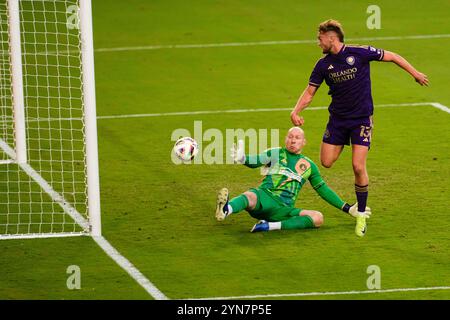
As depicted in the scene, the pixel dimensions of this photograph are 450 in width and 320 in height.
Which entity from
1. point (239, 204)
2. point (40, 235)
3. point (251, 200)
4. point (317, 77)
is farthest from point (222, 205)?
point (40, 235)

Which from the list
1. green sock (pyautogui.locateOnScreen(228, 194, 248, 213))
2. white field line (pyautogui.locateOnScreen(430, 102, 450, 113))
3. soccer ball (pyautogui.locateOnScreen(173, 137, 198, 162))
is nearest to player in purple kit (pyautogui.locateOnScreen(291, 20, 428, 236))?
green sock (pyautogui.locateOnScreen(228, 194, 248, 213))

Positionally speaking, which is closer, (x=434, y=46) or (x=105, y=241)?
(x=105, y=241)

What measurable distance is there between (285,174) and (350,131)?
0.88 metres

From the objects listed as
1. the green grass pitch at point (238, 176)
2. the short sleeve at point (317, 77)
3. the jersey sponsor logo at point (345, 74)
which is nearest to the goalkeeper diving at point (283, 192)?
the green grass pitch at point (238, 176)

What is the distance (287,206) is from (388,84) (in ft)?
26.5

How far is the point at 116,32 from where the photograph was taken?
81.7ft

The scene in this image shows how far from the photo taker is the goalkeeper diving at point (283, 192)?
40.9 ft

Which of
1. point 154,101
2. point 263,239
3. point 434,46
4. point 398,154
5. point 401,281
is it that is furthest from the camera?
point 434,46

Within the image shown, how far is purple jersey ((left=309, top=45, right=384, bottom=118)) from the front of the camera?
12523 millimetres

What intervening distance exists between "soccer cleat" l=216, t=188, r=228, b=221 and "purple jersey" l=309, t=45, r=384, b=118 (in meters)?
1.61

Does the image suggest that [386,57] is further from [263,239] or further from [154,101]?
[154,101]

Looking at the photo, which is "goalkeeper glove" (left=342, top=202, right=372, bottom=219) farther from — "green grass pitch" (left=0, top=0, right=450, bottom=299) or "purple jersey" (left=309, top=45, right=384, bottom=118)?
"purple jersey" (left=309, top=45, right=384, bottom=118)

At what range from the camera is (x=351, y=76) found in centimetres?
1252

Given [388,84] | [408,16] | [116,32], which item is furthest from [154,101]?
[408,16]
